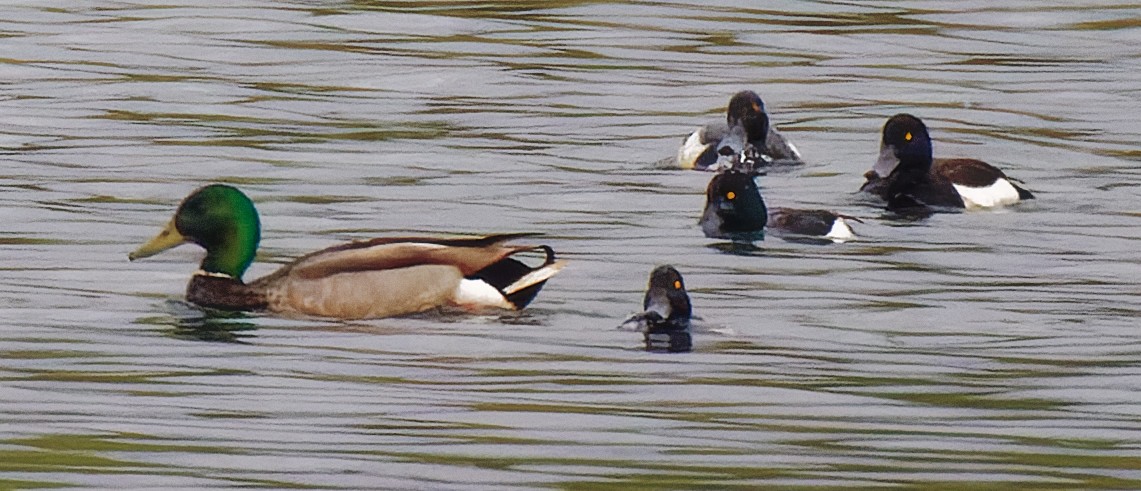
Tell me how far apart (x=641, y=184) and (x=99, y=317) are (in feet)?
18.7

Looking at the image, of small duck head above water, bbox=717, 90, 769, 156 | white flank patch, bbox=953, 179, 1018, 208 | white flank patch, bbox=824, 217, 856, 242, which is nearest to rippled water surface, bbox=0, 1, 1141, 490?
white flank patch, bbox=953, 179, 1018, 208

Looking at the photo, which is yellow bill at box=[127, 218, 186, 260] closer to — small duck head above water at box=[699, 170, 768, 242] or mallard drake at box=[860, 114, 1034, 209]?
small duck head above water at box=[699, 170, 768, 242]

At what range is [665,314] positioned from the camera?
459 inches

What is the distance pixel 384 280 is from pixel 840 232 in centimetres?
342

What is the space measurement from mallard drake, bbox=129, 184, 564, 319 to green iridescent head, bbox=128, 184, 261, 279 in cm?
1

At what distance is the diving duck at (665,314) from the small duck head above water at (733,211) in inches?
113

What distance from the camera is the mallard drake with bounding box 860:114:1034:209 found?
16.3m

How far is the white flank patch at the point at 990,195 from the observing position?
52.9 ft

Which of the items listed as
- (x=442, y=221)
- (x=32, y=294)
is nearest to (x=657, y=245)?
(x=442, y=221)

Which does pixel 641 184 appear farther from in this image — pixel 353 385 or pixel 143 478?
pixel 143 478

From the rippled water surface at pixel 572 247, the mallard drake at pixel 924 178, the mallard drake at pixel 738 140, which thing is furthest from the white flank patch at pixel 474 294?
the mallard drake at pixel 738 140

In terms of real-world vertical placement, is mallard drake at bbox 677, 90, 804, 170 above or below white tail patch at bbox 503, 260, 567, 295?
below

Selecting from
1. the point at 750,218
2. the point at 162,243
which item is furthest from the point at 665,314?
the point at 750,218

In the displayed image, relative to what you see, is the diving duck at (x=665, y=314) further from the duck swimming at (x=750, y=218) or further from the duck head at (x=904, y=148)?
the duck head at (x=904, y=148)
